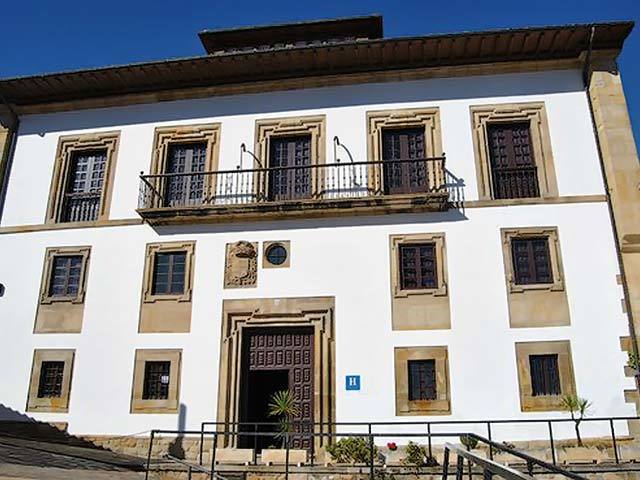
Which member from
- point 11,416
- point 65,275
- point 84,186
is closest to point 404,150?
point 84,186

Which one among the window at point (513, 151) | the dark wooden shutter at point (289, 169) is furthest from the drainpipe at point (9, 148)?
the window at point (513, 151)

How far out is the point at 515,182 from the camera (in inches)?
536

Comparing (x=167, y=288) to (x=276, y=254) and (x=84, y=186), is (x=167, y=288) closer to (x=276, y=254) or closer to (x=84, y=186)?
(x=276, y=254)

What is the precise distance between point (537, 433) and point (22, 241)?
12380mm

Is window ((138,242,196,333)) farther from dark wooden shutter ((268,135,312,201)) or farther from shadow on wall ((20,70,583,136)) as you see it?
shadow on wall ((20,70,583,136))

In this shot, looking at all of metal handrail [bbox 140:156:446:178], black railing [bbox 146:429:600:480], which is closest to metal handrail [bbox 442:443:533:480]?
black railing [bbox 146:429:600:480]

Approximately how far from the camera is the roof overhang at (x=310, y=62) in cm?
1374

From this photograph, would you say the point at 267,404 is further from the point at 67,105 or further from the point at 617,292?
the point at 67,105

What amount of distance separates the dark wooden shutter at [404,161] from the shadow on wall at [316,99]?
80 centimetres

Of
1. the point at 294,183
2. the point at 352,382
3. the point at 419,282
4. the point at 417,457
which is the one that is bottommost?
the point at 417,457

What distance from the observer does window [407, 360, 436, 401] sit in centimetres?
1221

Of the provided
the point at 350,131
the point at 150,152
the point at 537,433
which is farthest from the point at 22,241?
the point at 537,433

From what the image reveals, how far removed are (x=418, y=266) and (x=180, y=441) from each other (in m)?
6.20

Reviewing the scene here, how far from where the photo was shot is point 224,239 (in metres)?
13.8
